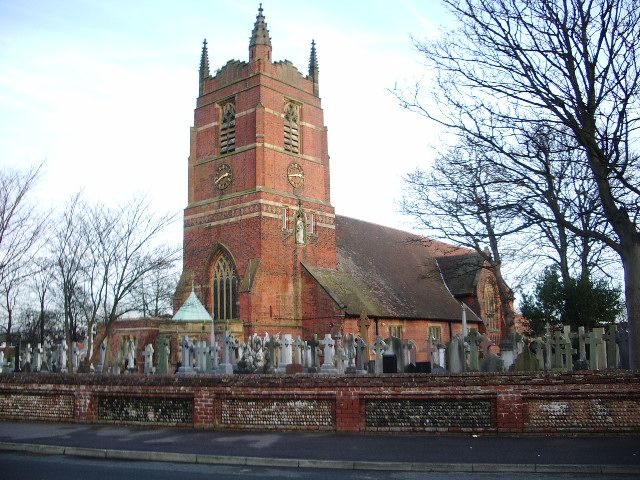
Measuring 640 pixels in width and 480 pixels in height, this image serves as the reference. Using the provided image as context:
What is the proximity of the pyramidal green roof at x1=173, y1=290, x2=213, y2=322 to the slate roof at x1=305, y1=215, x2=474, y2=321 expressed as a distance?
5952 millimetres

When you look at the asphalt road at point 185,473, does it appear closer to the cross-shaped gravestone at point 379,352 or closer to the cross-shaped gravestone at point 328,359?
the cross-shaped gravestone at point 379,352

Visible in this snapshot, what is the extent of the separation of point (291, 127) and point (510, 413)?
26.4 meters

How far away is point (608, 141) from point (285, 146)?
24.4m

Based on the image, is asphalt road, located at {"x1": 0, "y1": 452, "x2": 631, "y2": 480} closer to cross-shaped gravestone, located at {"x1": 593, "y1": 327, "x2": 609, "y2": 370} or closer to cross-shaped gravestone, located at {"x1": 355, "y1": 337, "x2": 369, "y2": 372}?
cross-shaped gravestone, located at {"x1": 593, "y1": 327, "x2": 609, "y2": 370}

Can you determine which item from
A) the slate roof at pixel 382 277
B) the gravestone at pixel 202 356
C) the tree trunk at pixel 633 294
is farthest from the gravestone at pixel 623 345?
the slate roof at pixel 382 277

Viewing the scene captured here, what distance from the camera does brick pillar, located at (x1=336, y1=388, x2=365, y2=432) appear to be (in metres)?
13.0

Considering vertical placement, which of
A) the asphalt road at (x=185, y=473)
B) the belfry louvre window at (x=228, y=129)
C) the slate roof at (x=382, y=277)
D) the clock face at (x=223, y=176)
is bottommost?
the asphalt road at (x=185, y=473)

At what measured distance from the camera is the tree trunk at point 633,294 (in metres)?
12.6

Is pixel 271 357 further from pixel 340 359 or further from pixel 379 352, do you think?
pixel 379 352

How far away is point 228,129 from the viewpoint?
36062mm

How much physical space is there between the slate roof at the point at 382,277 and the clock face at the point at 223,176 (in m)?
6.56

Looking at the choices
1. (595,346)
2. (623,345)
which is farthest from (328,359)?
(623,345)

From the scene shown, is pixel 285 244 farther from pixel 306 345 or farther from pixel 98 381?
pixel 98 381

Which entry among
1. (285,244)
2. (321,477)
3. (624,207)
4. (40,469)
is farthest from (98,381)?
(285,244)
